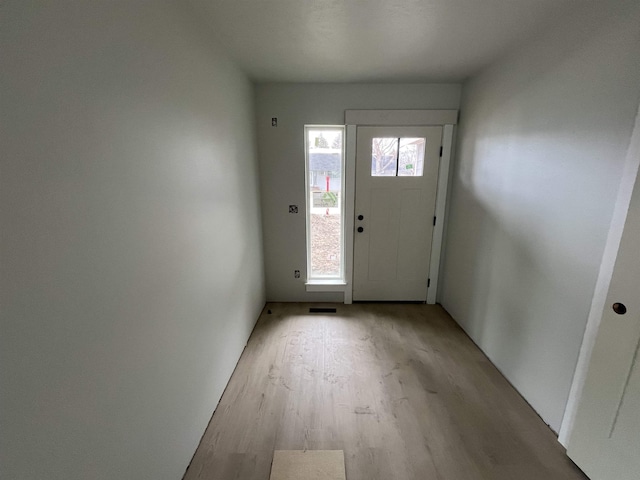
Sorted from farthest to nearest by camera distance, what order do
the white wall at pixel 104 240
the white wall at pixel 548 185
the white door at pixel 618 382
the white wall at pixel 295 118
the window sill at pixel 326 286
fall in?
1. the window sill at pixel 326 286
2. the white wall at pixel 295 118
3. the white wall at pixel 548 185
4. the white door at pixel 618 382
5. the white wall at pixel 104 240

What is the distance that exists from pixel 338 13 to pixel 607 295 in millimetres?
1963

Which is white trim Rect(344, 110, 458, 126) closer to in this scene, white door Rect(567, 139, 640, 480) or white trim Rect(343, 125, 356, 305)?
white trim Rect(343, 125, 356, 305)

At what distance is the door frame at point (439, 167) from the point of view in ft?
8.97

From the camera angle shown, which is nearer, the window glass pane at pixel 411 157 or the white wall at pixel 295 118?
the white wall at pixel 295 118

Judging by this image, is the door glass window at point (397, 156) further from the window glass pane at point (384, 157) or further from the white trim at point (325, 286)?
the white trim at point (325, 286)

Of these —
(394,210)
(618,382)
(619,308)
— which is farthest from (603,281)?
(394,210)

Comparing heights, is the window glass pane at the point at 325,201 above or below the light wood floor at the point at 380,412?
above

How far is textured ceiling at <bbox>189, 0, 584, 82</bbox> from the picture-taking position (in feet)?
4.72

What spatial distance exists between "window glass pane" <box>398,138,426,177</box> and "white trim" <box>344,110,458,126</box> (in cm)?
17

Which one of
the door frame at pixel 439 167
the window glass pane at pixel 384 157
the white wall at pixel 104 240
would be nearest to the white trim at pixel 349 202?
the door frame at pixel 439 167

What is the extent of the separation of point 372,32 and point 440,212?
1.89 m

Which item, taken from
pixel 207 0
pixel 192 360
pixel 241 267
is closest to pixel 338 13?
pixel 207 0

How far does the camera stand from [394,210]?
9.81 ft

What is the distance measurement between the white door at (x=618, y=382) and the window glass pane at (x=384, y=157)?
191 centimetres
